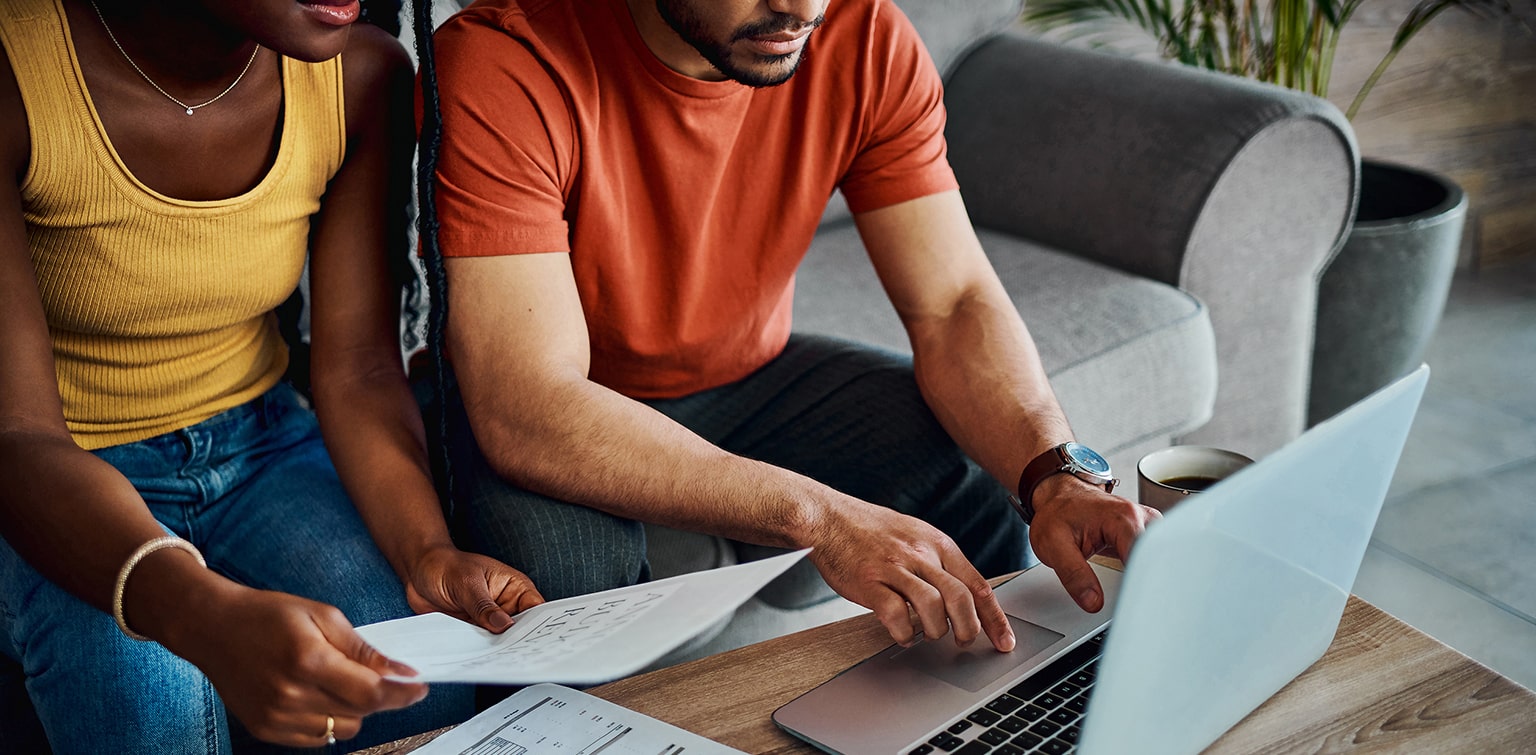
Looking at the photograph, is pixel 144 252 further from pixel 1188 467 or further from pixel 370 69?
pixel 1188 467

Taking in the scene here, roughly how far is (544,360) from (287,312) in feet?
1.06

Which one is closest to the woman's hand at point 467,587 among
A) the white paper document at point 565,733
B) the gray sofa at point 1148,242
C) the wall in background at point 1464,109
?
the white paper document at point 565,733

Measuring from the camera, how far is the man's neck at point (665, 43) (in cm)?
121

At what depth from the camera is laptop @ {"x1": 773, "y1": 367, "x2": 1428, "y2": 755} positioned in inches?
23.7

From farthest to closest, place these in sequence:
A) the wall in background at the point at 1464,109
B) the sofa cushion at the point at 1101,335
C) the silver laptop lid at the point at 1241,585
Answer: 1. the wall in background at the point at 1464,109
2. the sofa cushion at the point at 1101,335
3. the silver laptop lid at the point at 1241,585

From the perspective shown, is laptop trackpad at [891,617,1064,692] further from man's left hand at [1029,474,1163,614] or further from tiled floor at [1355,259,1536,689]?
tiled floor at [1355,259,1536,689]

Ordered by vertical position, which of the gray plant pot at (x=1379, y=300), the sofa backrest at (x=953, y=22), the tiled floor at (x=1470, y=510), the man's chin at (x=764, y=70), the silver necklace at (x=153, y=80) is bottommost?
the tiled floor at (x=1470, y=510)

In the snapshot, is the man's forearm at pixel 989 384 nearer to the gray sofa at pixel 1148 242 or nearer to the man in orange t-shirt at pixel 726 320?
the man in orange t-shirt at pixel 726 320

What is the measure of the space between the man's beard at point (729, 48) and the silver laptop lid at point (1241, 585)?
622mm

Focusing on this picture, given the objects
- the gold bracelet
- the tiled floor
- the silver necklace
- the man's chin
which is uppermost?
the silver necklace

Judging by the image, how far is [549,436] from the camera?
3.51ft

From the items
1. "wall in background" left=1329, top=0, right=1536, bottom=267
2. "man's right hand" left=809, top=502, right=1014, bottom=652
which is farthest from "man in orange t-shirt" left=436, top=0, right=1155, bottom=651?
"wall in background" left=1329, top=0, right=1536, bottom=267

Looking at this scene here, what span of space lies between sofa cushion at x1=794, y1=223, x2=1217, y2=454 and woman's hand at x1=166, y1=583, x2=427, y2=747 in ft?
3.17

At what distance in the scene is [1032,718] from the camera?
31.3 inches
